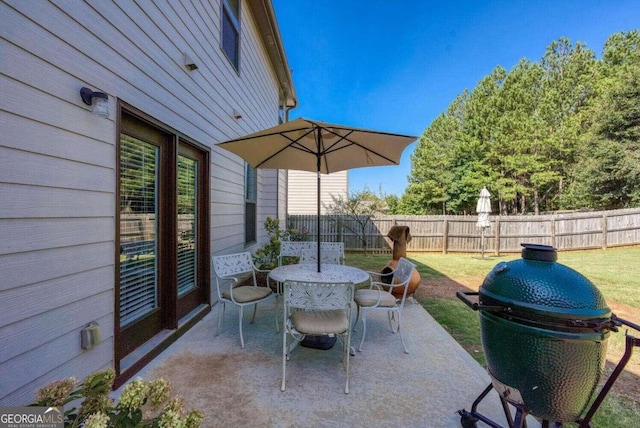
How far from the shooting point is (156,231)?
3.05m

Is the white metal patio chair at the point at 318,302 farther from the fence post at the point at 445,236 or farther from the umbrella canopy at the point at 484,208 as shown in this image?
the fence post at the point at 445,236

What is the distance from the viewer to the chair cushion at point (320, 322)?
8.31 feet

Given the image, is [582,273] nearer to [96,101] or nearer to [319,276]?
[319,276]

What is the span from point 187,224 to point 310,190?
1187 centimetres

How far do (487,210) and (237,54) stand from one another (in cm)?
832

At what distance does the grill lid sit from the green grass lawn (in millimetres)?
1403

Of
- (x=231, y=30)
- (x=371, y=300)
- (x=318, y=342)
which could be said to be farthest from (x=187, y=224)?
(x=231, y=30)

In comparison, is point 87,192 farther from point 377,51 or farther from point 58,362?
point 377,51

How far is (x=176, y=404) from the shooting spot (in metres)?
1.18

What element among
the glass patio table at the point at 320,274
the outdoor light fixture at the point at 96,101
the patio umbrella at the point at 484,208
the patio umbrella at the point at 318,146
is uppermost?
the patio umbrella at the point at 318,146

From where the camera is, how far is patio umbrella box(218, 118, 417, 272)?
127 inches

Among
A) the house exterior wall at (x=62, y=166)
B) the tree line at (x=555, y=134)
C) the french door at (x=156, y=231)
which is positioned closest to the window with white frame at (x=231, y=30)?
the house exterior wall at (x=62, y=166)

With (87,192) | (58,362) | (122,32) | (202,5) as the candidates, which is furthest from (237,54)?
(58,362)

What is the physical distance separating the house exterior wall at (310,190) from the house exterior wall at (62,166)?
40.6ft
